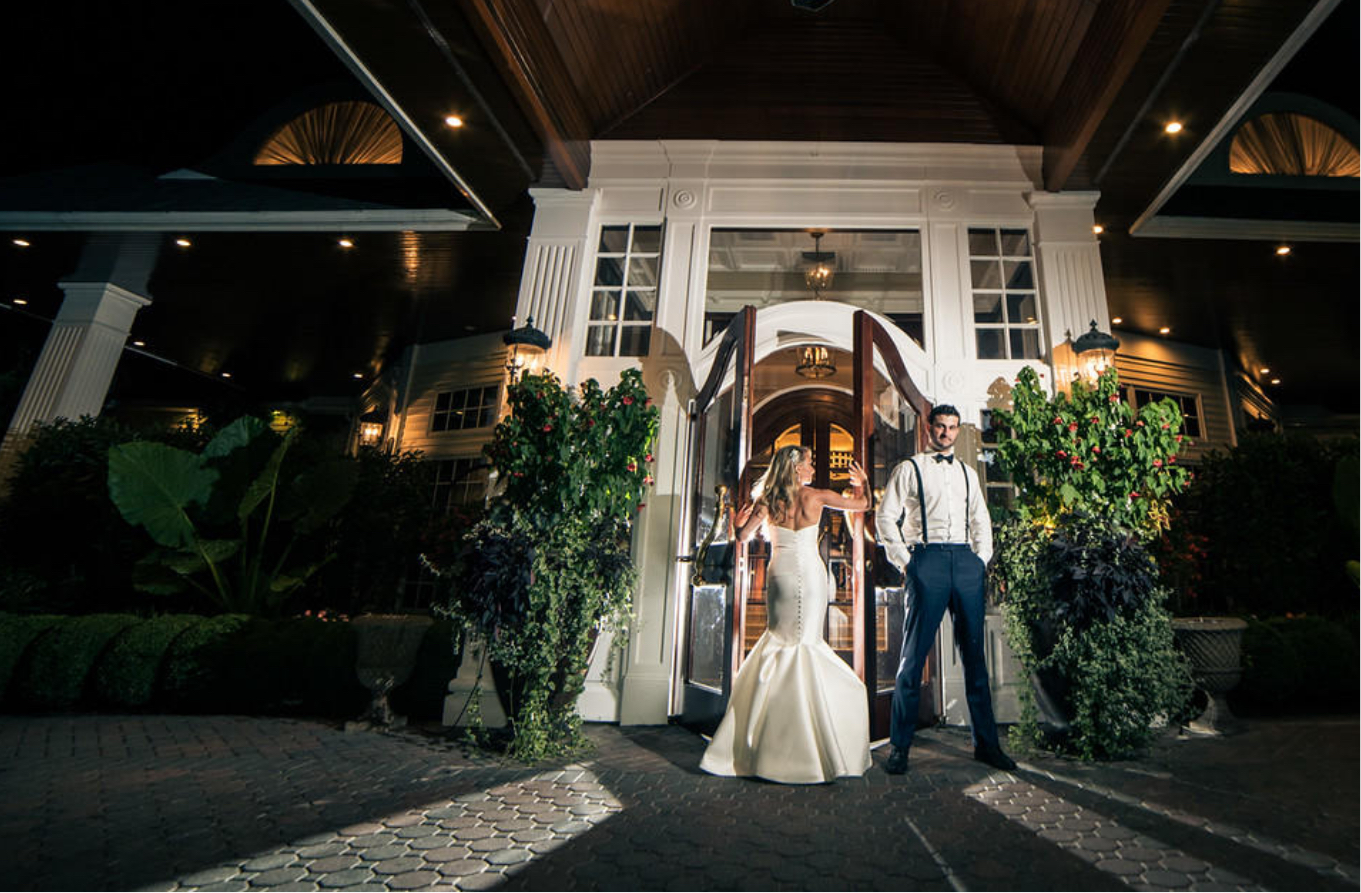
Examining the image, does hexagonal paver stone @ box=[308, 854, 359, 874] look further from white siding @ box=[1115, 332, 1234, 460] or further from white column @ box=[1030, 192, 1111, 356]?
white siding @ box=[1115, 332, 1234, 460]

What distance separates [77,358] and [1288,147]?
1437 centimetres

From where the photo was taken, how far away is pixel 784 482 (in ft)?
11.9

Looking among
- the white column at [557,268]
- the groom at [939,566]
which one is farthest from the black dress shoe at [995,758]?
the white column at [557,268]

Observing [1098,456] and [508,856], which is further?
[1098,456]

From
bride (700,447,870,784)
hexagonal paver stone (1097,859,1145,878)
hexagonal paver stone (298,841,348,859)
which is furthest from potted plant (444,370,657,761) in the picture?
hexagonal paver stone (1097,859,1145,878)

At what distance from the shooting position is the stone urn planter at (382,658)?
4398 mm

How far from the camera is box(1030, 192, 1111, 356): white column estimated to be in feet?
17.6

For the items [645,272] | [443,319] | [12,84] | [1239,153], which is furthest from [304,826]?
[1239,153]

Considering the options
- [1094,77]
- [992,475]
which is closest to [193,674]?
[992,475]

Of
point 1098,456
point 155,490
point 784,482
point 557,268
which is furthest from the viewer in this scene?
point 155,490

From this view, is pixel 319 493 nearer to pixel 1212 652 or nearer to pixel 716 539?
pixel 716 539

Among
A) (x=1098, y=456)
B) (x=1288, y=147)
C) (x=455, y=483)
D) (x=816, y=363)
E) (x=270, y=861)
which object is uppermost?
(x=1288, y=147)

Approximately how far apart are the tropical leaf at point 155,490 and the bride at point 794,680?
594cm

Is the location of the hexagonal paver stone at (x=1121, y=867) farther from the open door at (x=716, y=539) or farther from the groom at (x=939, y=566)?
the open door at (x=716, y=539)
